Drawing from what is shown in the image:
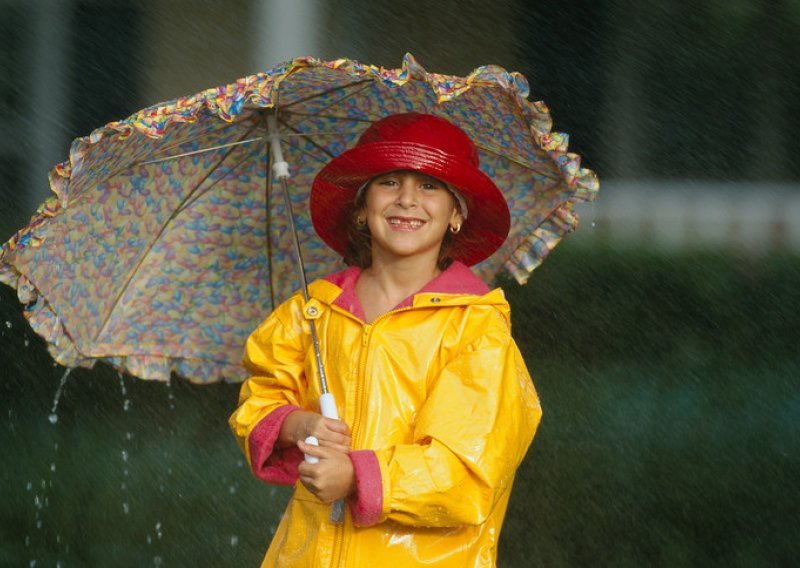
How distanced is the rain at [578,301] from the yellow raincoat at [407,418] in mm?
1568

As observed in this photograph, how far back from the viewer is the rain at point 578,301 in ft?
14.9

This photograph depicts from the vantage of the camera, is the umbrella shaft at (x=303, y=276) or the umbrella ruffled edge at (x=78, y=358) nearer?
the umbrella shaft at (x=303, y=276)

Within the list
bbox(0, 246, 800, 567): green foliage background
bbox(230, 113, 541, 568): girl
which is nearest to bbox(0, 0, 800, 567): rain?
bbox(0, 246, 800, 567): green foliage background

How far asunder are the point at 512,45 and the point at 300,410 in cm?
299

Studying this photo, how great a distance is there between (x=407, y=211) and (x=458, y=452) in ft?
1.86

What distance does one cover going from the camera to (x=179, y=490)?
484 cm

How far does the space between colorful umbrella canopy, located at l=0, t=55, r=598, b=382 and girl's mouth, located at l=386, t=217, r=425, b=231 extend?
0.30m

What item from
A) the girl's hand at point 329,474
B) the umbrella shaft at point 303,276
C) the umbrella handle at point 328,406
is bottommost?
the girl's hand at point 329,474

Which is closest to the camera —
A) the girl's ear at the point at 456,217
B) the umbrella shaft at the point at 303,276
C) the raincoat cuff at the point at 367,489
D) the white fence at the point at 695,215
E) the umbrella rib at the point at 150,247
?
the raincoat cuff at the point at 367,489

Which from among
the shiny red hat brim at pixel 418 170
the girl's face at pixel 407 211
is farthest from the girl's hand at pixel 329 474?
the shiny red hat brim at pixel 418 170

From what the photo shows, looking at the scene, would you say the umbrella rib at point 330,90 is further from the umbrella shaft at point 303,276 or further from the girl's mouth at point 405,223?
the girl's mouth at point 405,223

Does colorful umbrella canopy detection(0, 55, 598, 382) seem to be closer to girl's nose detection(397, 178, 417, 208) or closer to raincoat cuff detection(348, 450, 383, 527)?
girl's nose detection(397, 178, 417, 208)

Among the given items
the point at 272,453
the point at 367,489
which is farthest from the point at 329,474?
the point at 272,453

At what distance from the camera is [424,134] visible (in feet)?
9.61
